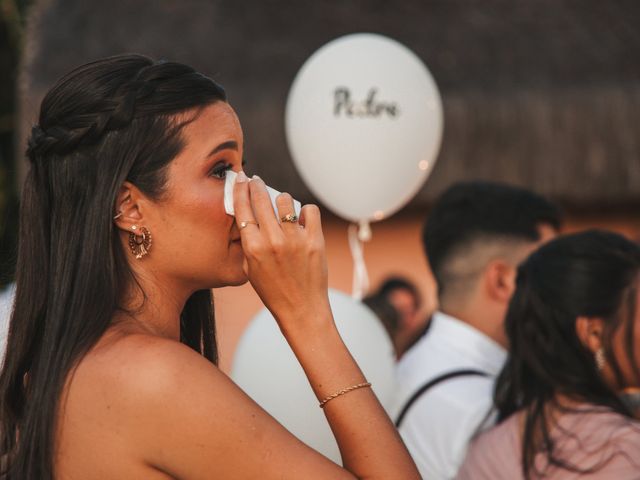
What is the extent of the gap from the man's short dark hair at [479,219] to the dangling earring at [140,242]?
1888 mm

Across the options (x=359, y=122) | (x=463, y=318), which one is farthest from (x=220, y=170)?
Answer: (x=463, y=318)

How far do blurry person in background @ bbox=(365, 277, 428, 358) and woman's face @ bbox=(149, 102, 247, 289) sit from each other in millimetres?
3674

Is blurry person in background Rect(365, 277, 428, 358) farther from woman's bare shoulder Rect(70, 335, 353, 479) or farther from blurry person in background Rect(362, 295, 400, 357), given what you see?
woman's bare shoulder Rect(70, 335, 353, 479)

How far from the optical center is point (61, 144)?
1.73m

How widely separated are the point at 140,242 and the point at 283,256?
26 centimetres

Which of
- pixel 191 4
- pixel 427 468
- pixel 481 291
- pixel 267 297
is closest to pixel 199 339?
pixel 267 297

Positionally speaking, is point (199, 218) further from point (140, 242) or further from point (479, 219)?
point (479, 219)

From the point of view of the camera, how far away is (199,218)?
1.75m

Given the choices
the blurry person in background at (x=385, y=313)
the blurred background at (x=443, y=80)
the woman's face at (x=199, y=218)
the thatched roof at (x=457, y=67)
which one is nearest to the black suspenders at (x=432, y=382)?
the woman's face at (x=199, y=218)

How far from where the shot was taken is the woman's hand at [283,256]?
1.68 m

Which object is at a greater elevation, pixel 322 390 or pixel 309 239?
pixel 309 239

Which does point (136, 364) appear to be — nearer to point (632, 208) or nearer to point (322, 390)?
point (322, 390)

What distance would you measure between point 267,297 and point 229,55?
6.11 metres

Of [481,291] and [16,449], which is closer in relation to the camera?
[16,449]
